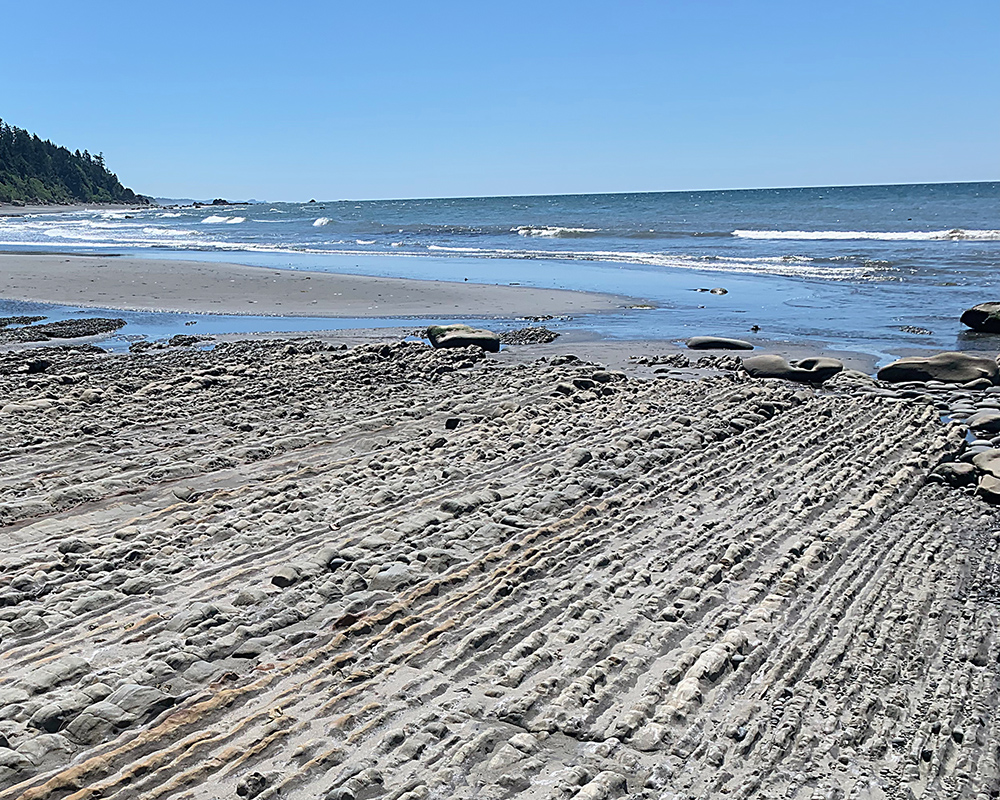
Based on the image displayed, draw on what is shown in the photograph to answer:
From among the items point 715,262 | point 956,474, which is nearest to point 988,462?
point 956,474

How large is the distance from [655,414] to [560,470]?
7.72 ft

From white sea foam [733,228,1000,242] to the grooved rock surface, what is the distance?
117 ft

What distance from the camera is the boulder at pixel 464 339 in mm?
13930

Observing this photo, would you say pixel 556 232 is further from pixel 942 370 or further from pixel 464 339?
pixel 942 370

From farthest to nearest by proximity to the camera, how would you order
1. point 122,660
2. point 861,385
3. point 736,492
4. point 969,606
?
1. point 861,385
2. point 736,492
3. point 969,606
4. point 122,660

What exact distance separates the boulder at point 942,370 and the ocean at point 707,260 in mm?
2224

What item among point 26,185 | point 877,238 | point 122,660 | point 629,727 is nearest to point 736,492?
point 629,727

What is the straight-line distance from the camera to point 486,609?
511 cm

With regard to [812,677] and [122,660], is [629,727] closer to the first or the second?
[812,677]

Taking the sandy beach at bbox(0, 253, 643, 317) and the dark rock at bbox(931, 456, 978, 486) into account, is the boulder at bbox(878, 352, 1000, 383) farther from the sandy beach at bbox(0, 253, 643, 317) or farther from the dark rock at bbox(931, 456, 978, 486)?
the sandy beach at bbox(0, 253, 643, 317)

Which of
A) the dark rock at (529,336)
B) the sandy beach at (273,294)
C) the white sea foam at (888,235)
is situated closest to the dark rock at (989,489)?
the dark rock at (529,336)

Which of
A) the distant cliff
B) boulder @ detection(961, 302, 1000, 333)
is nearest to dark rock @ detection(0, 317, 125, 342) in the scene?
boulder @ detection(961, 302, 1000, 333)

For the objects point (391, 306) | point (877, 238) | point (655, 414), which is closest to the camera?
point (655, 414)

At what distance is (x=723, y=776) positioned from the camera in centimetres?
371
